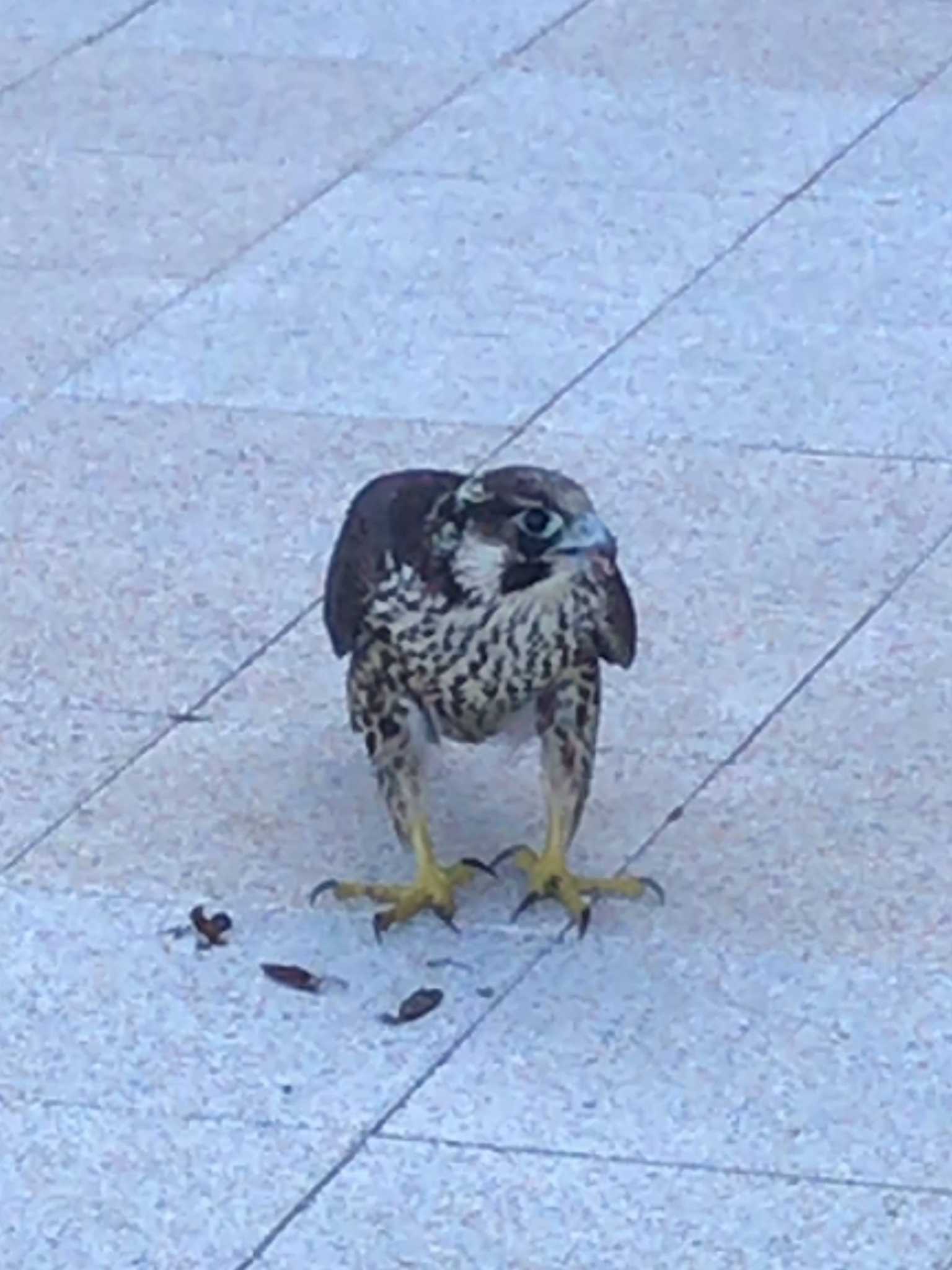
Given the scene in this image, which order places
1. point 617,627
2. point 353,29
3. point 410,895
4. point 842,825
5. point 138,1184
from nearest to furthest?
point 138,1184 < point 617,627 < point 410,895 < point 842,825 < point 353,29

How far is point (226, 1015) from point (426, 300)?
312 cm

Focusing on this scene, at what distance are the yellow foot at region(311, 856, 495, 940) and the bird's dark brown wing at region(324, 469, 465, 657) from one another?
1.17 ft

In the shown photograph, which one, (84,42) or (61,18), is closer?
(84,42)

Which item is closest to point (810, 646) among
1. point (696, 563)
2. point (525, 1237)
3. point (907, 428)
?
point (696, 563)

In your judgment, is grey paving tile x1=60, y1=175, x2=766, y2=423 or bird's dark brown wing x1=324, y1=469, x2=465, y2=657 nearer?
bird's dark brown wing x1=324, y1=469, x2=465, y2=657

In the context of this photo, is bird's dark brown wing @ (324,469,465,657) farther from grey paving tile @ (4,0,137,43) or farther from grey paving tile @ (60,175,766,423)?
grey paving tile @ (4,0,137,43)

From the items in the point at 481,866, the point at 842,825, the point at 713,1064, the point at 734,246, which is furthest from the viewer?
the point at 734,246

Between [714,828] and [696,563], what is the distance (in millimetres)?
1064

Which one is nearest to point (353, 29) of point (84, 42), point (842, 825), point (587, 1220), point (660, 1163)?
point (84, 42)

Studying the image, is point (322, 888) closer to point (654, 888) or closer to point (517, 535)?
point (654, 888)

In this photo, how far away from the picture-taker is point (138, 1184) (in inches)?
200

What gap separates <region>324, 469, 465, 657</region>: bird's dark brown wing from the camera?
18.1ft

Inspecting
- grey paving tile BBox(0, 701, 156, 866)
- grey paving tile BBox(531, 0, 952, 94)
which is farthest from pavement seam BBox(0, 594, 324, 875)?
grey paving tile BBox(531, 0, 952, 94)

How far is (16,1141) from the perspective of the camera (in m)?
5.21
